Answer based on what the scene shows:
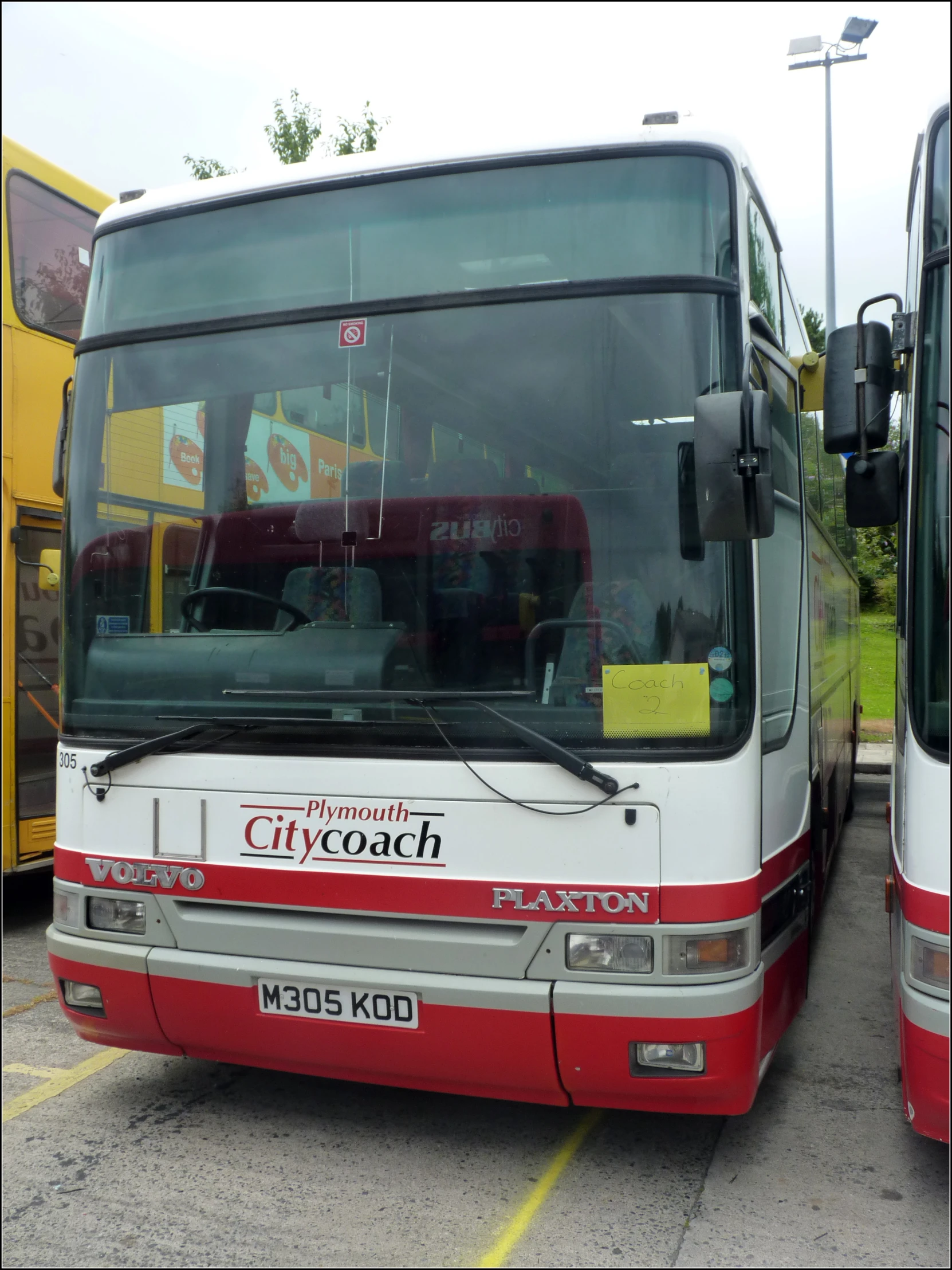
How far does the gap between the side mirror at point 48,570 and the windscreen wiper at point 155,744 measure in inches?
120

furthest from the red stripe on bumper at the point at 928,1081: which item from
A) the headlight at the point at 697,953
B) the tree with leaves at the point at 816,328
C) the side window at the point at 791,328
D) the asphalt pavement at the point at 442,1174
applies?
the tree with leaves at the point at 816,328

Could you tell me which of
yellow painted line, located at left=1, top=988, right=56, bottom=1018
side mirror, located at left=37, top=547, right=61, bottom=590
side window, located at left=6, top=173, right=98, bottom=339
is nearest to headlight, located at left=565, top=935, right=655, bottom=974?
yellow painted line, located at left=1, top=988, right=56, bottom=1018

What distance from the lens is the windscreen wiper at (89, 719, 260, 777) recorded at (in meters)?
3.56

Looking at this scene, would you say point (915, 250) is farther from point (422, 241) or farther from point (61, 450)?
point (61, 450)

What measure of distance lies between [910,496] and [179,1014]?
2803 millimetres

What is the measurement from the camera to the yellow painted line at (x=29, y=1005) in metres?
5.27

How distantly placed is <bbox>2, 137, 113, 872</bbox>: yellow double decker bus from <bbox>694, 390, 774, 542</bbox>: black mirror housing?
14.2 feet

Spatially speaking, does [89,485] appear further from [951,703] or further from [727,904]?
[951,703]

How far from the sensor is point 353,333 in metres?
3.62

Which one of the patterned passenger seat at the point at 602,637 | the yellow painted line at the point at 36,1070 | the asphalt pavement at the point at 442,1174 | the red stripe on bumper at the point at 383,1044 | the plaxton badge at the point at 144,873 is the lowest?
the yellow painted line at the point at 36,1070

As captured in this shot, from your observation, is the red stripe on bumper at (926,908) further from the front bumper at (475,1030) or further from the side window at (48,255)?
the side window at (48,255)

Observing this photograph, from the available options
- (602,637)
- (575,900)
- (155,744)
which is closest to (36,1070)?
(155,744)

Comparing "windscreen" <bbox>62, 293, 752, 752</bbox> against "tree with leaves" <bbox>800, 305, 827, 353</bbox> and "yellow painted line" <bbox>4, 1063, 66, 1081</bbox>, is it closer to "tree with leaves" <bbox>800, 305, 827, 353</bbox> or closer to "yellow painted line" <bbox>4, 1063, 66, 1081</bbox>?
"yellow painted line" <bbox>4, 1063, 66, 1081</bbox>

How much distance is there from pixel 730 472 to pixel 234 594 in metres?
1.65
